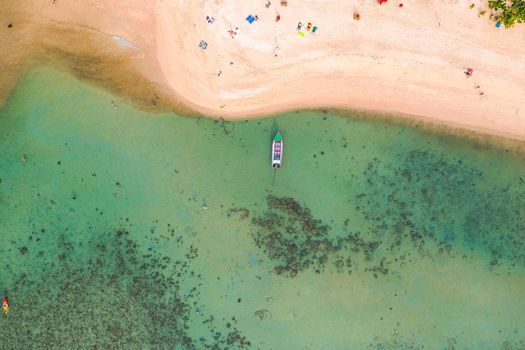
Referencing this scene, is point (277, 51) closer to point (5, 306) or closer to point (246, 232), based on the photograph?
point (246, 232)

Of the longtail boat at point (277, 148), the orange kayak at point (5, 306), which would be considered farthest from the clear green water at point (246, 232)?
the longtail boat at point (277, 148)

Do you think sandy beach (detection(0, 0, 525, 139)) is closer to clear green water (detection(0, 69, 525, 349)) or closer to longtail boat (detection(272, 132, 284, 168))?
clear green water (detection(0, 69, 525, 349))

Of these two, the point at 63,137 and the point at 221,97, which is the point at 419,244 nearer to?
the point at 221,97

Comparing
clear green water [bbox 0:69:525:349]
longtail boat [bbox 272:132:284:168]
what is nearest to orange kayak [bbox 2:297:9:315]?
clear green water [bbox 0:69:525:349]

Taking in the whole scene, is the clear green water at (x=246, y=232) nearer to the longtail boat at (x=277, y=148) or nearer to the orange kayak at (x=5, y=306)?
the orange kayak at (x=5, y=306)

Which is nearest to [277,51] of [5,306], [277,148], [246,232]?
[277,148]

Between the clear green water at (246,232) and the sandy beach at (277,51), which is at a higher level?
the sandy beach at (277,51)
